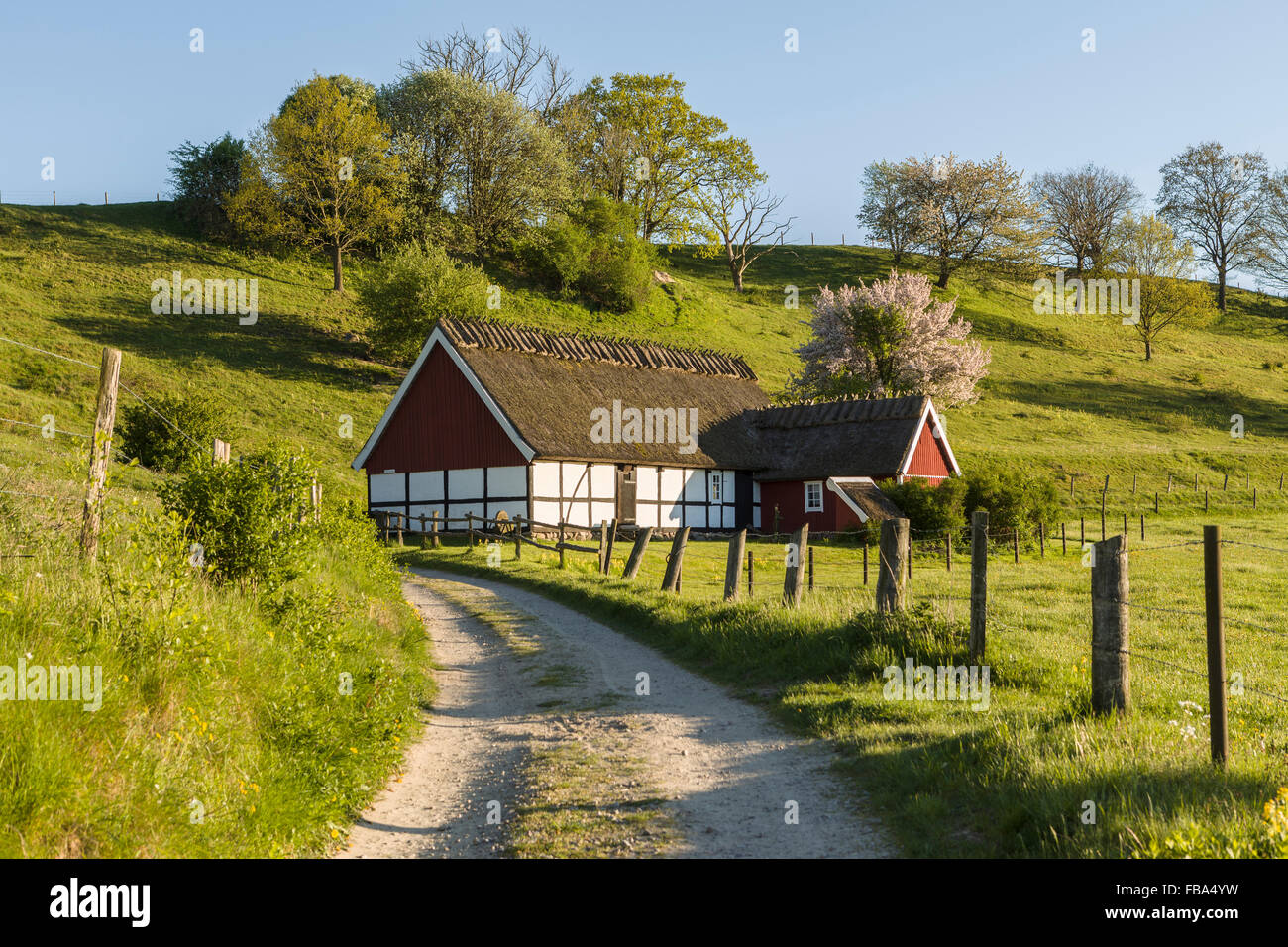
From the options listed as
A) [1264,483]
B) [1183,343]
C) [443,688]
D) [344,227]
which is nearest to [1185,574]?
[443,688]

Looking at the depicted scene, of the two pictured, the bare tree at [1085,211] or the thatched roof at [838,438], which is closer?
the thatched roof at [838,438]

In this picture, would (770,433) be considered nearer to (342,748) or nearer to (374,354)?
(374,354)

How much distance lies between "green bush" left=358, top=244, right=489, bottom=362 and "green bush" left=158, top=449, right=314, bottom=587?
39932 mm

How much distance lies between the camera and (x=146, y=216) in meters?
66.9

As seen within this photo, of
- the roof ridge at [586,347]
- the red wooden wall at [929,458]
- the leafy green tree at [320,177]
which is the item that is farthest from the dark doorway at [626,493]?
the leafy green tree at [320,177]

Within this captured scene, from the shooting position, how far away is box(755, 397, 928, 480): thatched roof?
36906 millimetres

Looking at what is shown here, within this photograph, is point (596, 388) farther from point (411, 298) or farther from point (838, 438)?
point (411, 298)

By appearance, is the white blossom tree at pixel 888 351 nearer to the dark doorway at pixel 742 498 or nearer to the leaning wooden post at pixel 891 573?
the dark doorway at pixel 742 498

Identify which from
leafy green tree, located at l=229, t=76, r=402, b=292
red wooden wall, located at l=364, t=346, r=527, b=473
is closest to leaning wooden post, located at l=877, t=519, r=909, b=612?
red wooden wall, located at l=364, t=346, r=527, b=473

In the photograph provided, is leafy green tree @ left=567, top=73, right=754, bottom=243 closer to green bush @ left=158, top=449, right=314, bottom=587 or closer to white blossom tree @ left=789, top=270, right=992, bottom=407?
white blossom tree @ left=789, top=270, right=992, bottom=407

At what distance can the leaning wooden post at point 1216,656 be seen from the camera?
6.74m

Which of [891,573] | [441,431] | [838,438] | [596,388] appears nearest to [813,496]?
[838,438]

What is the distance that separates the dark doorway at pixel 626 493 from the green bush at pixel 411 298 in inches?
780

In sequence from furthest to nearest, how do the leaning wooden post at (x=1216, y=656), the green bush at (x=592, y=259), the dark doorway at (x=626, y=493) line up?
the green bush at (x=592, y=259) → the dark doorway at (x=626, y=493) → the leaning wooden post at (x=1216, y=656)
